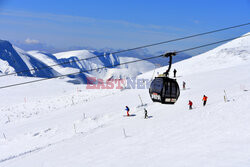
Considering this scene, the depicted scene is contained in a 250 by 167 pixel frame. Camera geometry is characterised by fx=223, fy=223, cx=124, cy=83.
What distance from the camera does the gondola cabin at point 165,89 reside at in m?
13.7

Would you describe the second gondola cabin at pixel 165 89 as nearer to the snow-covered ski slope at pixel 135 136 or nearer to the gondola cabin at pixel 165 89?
the gondola cabin at pixel 165 89

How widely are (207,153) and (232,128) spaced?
4.77m

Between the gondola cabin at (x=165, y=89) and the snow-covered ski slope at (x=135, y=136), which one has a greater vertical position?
the gondola cabin at (x=165, y=89)

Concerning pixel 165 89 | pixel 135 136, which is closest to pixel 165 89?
pixel 165 89

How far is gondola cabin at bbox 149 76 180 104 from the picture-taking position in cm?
1368

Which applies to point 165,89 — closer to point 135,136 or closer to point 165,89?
point 165,89

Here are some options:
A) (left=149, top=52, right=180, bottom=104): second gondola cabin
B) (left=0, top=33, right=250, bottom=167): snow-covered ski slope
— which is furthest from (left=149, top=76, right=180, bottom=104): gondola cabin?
(left=0, top=33, right=250, bottom=167): snow-covered ski slope

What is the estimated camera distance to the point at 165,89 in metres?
13.7

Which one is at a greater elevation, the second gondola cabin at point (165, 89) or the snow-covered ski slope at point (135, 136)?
the second gondola cabin at point (165, 89)

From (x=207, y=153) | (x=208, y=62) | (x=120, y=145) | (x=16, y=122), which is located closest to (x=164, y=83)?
(x=207, y=153)

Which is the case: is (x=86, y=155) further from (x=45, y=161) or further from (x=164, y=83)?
(x=164, y=83)

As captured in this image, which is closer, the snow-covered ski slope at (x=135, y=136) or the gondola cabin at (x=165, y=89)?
the snow-covered ski slope at (x=135, y=136)

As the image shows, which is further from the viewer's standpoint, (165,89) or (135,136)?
(135,136)

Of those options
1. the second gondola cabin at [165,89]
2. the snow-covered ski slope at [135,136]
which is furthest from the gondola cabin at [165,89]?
the snow-covered ski slope at [135,136]
